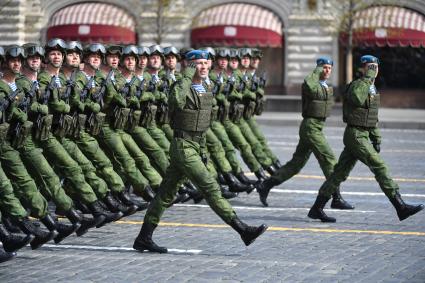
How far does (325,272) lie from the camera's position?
11.9 meters

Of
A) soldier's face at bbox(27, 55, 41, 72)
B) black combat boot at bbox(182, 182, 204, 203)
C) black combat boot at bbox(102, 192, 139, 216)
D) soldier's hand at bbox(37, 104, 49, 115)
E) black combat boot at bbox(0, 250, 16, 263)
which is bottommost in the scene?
black combat boot at bbox(182, 182, 204, 203)

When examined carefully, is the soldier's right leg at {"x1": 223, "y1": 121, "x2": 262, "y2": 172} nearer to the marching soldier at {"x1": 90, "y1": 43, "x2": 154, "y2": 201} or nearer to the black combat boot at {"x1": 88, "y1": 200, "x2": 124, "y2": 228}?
the marching soldier at {"x1": 90, "y1": 43, "x2": 154, "y2": 201}

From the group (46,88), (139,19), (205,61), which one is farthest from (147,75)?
(139,19)

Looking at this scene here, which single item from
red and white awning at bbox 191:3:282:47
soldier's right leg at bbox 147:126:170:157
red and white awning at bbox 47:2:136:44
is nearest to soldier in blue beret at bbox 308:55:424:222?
soldier's right leg at bbox 147:126:170:157

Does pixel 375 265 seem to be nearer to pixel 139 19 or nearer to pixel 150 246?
pixel 150 246

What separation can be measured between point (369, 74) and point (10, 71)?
4.13m

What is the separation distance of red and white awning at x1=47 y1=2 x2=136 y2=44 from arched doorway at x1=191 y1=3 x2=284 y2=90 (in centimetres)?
215

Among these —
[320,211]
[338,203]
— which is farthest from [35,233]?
[338,203]

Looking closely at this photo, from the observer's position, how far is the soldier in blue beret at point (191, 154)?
1270 centimetres

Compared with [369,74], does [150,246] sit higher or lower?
lower

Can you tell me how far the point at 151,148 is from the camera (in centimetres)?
1656

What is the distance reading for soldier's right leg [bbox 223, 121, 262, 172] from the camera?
1858cm

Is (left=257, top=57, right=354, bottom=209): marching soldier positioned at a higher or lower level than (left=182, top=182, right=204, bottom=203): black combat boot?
higher

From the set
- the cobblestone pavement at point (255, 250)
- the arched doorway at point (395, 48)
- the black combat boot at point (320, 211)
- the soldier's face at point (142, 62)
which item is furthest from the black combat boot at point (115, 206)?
the arched doorway at point (395, 48)
